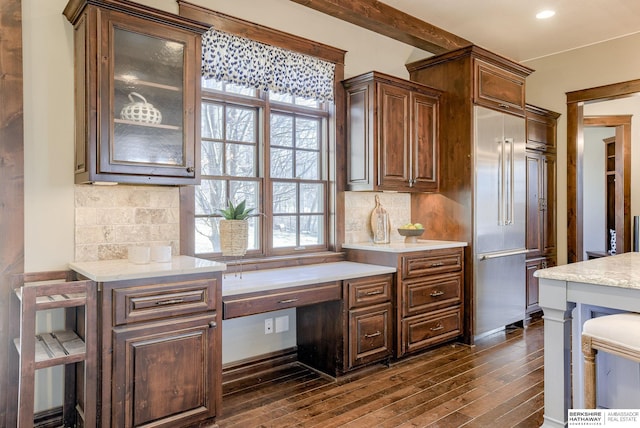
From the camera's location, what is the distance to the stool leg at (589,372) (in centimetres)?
198

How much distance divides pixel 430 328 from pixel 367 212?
3.80 ft

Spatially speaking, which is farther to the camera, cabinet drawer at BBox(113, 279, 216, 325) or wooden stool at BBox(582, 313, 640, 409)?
cabinet drawer at BBox(113, 279, 216, 325)

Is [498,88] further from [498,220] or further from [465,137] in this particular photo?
[498,220]

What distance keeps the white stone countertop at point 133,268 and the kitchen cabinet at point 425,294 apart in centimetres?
155

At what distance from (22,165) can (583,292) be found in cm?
300

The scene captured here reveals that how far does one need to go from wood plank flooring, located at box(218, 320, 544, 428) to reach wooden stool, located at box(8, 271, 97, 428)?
2.61 feet

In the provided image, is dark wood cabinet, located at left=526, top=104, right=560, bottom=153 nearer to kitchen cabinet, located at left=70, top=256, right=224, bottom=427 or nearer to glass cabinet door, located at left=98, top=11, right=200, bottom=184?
glass cabinet door, located at left=98, top=11, right=200, bottom=184

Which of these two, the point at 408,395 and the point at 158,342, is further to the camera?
the point at 408,395

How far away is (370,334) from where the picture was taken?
3.24 metres

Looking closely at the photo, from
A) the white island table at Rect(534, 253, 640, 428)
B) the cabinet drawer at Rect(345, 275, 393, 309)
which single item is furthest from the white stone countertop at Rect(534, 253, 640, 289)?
the cabinet drawer at Rect(345, 275, 393, 309)

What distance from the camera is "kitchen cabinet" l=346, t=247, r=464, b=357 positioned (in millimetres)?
3453

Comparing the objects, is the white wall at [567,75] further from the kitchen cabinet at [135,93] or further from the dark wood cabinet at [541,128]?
the kitchen cabinet at [135,93]

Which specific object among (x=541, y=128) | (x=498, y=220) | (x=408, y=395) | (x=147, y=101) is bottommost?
(x=408, y=395)

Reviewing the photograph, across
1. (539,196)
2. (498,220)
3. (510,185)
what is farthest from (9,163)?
(539,196)
